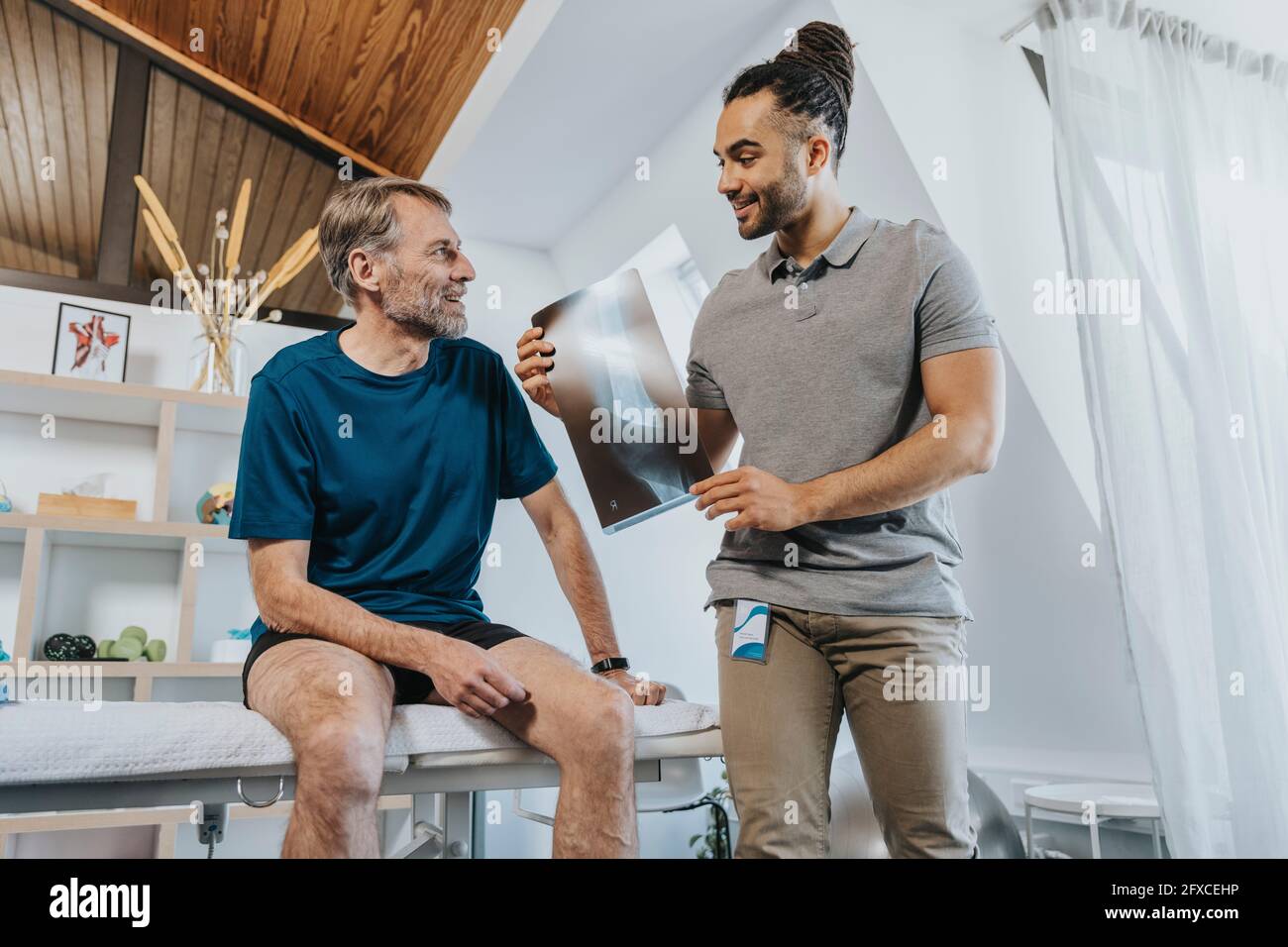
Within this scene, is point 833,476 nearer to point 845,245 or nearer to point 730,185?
point 845,245

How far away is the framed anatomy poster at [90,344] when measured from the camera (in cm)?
288

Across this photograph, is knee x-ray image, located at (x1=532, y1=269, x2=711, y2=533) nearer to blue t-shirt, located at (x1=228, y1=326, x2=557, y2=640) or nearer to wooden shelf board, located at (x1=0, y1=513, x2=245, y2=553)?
blue t-shirt, located at (x1=228, y1=326, x2=557, y2=640)

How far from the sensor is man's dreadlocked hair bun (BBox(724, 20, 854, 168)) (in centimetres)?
134

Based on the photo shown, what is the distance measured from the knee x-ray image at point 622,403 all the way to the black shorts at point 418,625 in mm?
236

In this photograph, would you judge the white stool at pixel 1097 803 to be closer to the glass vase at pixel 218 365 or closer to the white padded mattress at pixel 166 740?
the white padded mattress at pixel 166 740

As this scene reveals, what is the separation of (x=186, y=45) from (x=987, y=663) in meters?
Answer: 3.21

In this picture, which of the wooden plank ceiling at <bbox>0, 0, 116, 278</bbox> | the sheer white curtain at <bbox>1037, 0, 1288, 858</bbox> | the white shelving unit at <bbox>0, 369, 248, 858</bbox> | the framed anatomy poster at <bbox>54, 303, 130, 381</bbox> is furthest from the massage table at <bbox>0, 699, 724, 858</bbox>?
the wooden plank ceiling at <bbox>0, 0, 116, 278</bbox>

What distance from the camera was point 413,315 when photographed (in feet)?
5.20

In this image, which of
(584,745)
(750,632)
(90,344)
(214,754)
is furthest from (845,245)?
(90,344)

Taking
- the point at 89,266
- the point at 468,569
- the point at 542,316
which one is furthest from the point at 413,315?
the point at 89,266

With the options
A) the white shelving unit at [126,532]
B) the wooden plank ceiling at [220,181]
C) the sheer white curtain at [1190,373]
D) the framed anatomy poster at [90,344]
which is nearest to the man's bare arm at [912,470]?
the sheer white curtain at [1190,373]

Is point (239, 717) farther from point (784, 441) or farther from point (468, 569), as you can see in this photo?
point (784, 441)

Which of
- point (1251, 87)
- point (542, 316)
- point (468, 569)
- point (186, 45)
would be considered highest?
point (186, 45)

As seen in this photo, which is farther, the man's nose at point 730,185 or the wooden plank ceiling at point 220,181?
the wooden plank ceiling at point 220,181
